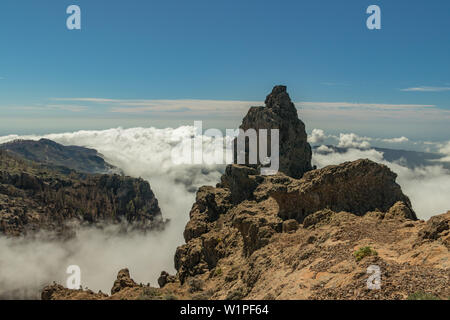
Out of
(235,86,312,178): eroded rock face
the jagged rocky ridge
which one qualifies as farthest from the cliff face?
(235,86,312,178): eroded rock face

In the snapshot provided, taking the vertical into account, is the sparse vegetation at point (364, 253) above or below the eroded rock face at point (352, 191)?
below

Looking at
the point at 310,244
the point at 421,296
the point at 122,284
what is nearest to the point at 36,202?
the point at 122,284

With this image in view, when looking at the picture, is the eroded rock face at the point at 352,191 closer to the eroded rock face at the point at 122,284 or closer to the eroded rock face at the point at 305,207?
the eroded rock face at the point at 305,207

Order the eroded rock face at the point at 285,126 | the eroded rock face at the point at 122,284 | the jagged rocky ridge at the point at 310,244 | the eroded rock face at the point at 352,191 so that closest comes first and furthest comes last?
the jagged rocky ridge at the point at 310,244, the eroded rock face at the point at 352,191, the eroded rock face at the point at 122,284, the eroded rock face at the point at 285,126

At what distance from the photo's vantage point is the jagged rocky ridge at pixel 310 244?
17.0m

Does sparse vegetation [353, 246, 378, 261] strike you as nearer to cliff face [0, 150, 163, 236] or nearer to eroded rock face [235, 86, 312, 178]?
eroded rock face [235, 86, 312, 178]

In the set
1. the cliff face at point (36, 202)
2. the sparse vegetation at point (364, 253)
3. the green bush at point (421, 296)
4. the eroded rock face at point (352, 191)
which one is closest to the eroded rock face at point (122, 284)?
the eroded rock face at point (352, 191)

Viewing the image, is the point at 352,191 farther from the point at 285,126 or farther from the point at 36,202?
the point at 36,202

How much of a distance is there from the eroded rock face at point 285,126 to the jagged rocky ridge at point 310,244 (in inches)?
365
